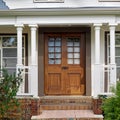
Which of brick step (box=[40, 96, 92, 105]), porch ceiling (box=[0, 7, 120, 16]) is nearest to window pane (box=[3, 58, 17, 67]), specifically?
brick step (box=[40, 96, 92, 105])

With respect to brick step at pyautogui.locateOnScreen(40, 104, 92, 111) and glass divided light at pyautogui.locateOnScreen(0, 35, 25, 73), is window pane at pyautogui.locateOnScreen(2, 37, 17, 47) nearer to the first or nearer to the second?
glass divided light at pyautogui.locateOnScreen(0, 35, 25, 73)

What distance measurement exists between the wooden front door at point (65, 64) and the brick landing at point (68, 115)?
1.66 meters

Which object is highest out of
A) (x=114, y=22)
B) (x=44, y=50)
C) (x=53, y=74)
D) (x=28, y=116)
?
(x=114, y=22)

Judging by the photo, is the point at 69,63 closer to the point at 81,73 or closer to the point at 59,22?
the point at 81,73

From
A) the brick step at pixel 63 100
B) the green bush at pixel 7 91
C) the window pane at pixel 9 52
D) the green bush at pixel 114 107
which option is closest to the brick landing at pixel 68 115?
the brick step at pixel 63 100

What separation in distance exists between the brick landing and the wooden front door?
1.66m

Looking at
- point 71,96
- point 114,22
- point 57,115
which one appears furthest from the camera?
point 71,96

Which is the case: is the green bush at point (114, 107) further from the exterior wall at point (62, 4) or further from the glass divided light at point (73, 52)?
the exterior wall at point (62, 4)

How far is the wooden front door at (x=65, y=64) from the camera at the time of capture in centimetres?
1205

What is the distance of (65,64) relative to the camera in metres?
12.1

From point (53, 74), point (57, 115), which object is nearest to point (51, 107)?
point (57, 115)

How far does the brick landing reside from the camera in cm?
960

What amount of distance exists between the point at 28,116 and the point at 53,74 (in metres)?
2.43

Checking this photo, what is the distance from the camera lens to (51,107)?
10742 millimetres
